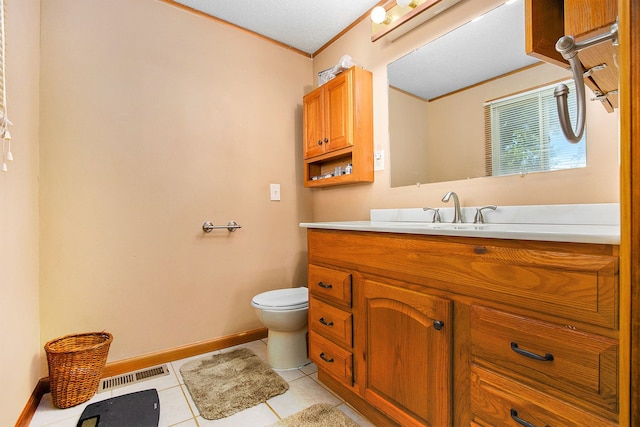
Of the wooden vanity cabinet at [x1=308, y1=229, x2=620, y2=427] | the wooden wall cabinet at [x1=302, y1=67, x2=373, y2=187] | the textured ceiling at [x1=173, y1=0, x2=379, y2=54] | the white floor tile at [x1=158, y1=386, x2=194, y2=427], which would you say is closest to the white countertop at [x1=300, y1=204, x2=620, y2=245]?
the wooden vanity cabinet at [x1=308, y1=229, x2=620, y2=427]

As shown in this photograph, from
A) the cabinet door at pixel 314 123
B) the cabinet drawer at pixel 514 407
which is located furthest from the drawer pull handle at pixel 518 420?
the cabinet door at pixel 314 123

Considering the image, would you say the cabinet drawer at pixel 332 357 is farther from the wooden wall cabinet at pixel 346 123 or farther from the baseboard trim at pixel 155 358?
the wooden wall cabinet at pixel 346 123

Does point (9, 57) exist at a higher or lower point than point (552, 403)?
higher

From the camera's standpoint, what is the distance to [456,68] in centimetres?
157

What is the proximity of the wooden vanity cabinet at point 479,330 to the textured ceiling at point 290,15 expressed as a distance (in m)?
1.55

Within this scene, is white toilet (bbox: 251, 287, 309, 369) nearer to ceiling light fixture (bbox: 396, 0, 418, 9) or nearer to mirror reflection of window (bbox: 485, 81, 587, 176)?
mirror reflection of window (bbox: 485, 81, 587, 176)

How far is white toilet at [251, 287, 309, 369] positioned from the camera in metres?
1.72

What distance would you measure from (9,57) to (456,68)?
2.04m

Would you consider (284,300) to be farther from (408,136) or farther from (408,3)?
(408,3)

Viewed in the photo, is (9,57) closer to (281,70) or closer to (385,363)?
(281,70)

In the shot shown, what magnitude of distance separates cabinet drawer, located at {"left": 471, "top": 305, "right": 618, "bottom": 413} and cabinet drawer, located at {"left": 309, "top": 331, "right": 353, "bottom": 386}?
2.06 ft

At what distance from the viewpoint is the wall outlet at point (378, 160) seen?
1.94 metres

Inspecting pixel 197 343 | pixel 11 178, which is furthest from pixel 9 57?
pixel 197 343

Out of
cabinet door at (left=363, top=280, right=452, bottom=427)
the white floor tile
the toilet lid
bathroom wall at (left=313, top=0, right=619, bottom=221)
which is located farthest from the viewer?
the toilet lid
